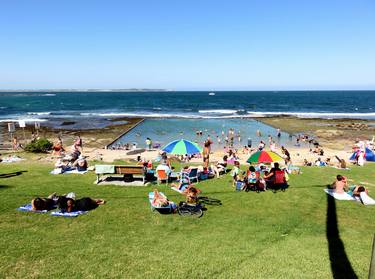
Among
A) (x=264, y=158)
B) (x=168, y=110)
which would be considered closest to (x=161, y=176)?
(x=264, y=158)

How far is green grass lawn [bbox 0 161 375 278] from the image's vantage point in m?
6.70

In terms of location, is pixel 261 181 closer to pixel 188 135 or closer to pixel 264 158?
pixel 264 158

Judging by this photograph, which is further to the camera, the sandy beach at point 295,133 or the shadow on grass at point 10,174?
the sandy beach at point 295,133

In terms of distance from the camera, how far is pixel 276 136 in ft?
126

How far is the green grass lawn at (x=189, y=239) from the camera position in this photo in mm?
6695

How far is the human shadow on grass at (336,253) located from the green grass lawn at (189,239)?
3cm

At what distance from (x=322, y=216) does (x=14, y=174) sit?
12.9 meters

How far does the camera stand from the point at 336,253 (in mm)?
7445

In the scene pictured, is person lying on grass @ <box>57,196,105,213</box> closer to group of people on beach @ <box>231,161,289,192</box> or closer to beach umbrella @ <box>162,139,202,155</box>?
beach umbrella @ <box>162,139,202,155</box>

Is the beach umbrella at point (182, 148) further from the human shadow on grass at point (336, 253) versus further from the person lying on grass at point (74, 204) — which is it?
the human shadow on grass at point (336, 253)

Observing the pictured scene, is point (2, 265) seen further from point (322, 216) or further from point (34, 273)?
point (322, 216)

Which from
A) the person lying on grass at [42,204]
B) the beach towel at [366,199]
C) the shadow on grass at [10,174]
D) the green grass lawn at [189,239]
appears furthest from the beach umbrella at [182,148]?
the shadow on grass at [10,174]

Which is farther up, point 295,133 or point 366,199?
point 366,199

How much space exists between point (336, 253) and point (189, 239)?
350 cm
